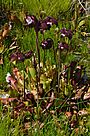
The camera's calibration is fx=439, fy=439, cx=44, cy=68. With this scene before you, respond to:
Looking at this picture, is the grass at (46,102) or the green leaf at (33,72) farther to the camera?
the green leaf at (33,72)

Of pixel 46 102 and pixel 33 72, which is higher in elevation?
pixel 33 72

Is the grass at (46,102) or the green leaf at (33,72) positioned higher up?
the green leaf at (33,72)

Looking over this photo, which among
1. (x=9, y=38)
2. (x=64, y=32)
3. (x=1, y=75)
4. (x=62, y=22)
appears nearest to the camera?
(x=64, y=32)

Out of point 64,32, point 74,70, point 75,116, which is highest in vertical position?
point 64,32

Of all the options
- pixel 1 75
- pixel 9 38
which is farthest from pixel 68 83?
pixel 9 38

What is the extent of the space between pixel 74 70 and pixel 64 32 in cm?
37

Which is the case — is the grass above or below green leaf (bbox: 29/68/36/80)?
below

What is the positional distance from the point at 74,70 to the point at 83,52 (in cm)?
67

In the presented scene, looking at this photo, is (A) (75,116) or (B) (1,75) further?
(B) (1,75)

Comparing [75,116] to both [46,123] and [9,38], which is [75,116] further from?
[9,38]

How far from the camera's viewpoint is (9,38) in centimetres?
452

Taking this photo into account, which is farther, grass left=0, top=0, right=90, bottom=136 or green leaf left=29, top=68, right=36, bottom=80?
green leaf left=29, top=68, right=36, bottom=80

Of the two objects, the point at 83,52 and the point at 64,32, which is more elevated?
the point at 64,32

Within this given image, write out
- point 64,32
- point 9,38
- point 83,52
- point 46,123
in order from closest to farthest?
1. point 46,123
2. point 64,32
3. point 83,52
4. point 9,38
